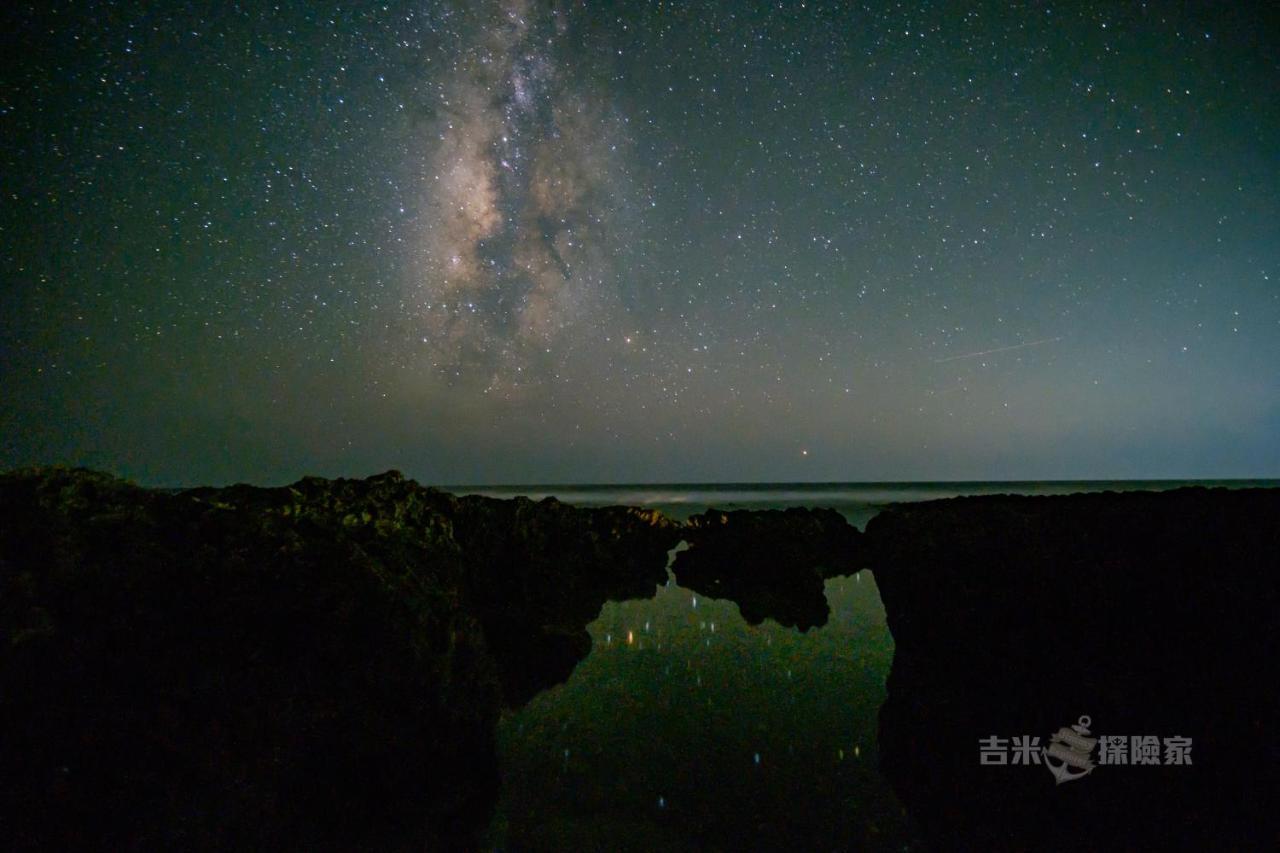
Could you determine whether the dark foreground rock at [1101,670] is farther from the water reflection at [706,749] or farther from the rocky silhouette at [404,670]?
the water reflection at [706,749]

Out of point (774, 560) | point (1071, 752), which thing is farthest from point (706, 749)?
point (774, 560)

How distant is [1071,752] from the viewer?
4.22 metres

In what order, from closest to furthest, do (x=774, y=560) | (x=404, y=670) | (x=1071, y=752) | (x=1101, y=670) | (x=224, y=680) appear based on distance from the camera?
1. (x=224, y=680)
2. (x=404, y=670)
3. (x=1071, y=752)
4. (x=1101, y=670)
5. (x=774, y=560)

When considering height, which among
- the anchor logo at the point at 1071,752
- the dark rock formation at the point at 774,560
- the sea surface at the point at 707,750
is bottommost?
the sea surface at the point at 707,750

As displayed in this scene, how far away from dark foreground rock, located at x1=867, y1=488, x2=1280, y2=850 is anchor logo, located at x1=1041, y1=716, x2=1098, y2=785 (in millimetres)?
49

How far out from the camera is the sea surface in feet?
12.2

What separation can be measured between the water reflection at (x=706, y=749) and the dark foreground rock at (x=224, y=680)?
553mm

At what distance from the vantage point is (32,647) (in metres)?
2.97

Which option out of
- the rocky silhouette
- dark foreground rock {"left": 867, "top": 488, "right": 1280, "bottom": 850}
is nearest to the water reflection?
the rocky silhouette

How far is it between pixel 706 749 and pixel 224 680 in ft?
11.4

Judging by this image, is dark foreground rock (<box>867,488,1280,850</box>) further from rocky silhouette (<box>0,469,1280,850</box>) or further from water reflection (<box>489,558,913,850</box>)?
water reflection (<box>489,558,913,850</box>)

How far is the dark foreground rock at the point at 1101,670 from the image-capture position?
373 centimetres

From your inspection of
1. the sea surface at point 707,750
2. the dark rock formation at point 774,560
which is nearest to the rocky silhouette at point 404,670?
the sea surface at point 707,750

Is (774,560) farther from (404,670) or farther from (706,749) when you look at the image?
(404,670)
